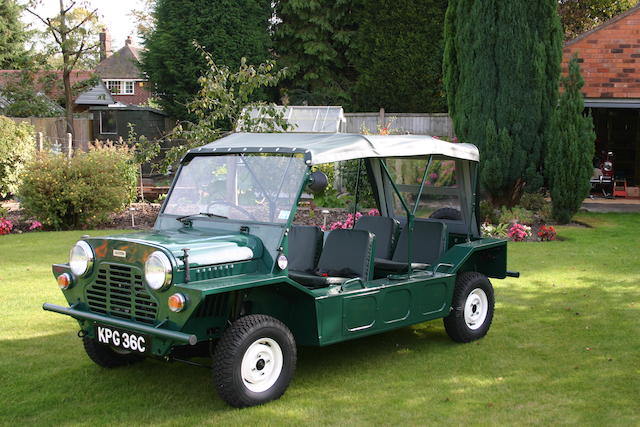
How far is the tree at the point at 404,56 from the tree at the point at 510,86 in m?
11.6

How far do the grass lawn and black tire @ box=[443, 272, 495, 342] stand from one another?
4.1 inches

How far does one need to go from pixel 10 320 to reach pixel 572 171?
35.3 feet

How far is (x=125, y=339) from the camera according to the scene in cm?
535

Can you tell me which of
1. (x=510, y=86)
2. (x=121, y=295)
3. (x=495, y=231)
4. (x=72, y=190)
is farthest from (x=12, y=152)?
(x=121, y=295)

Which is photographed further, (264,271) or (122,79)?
(122,79)

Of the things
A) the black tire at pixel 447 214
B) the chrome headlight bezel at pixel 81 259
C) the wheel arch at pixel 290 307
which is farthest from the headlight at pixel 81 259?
the black tire at pixel 447 214

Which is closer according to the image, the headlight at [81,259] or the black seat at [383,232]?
the headlight at [81,259]

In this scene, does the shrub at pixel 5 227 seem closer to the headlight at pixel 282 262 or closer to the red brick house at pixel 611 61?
the headlight at pixel 282 262

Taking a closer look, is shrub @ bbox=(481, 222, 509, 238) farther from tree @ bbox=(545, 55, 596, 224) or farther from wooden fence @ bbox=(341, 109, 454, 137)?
wooden fence @ bbox=(341, 109, 454, 137)

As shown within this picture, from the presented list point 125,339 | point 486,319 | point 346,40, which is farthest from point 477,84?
point 346,40

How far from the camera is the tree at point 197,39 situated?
2894 cm

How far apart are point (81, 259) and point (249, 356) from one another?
1436 millimetres

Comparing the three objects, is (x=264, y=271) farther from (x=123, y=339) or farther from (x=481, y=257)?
(x=481, y=257)

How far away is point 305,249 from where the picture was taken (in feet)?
22.0
